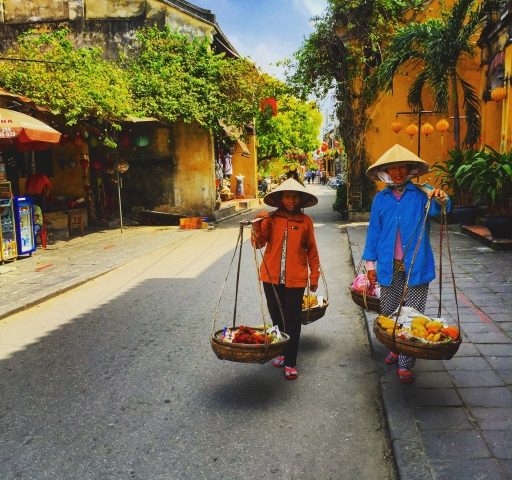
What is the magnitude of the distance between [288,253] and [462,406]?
5.65 feet

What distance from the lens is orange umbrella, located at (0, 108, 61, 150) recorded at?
9.34m

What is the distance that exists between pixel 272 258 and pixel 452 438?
6.31ft

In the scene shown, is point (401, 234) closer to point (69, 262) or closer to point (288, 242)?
point (288, 242)

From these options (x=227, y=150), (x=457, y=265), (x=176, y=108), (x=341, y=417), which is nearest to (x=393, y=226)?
(x=341, y=417)

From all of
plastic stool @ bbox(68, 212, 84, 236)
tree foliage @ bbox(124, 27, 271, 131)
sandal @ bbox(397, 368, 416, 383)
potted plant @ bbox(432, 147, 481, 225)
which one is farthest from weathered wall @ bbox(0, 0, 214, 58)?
sandal @ bbox(397, 368, 416, 383)

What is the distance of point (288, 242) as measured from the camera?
14.2ft

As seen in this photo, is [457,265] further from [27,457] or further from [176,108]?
[176,108]

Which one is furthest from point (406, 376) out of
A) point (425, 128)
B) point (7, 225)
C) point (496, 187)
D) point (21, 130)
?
point (425, 128)

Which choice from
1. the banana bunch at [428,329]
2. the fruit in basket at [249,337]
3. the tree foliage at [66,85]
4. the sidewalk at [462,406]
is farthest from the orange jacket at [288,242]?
the tree foliage at [66,85]

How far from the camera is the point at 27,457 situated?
326 centimetres

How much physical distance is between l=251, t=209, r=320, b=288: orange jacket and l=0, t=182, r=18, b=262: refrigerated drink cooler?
7.54 m

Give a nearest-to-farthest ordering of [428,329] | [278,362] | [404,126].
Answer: [428,329] → [278,362] → [404,126]

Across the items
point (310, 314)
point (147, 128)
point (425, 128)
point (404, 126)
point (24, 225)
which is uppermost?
point (147, 128)

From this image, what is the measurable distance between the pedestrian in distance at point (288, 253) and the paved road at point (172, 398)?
50 cm
